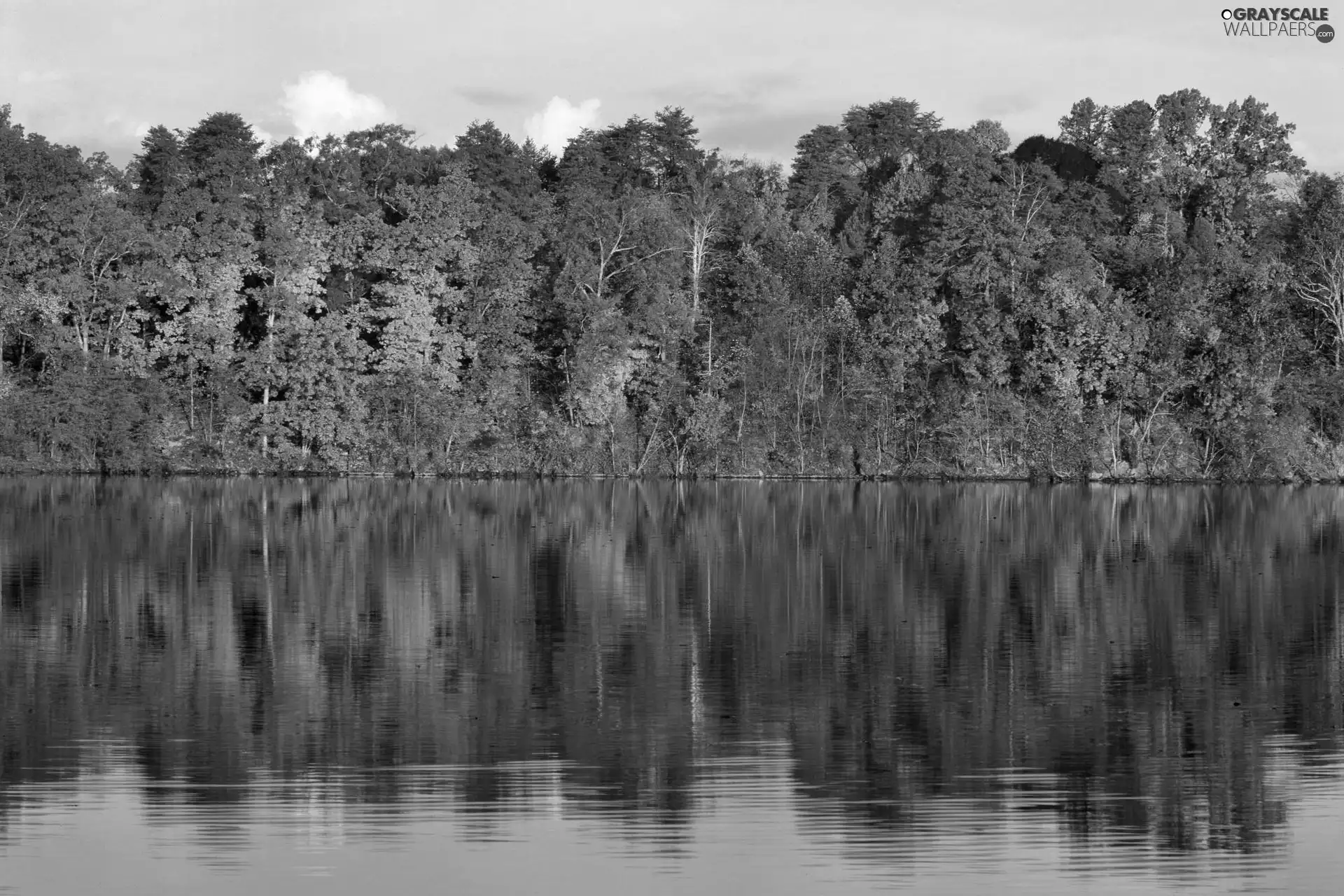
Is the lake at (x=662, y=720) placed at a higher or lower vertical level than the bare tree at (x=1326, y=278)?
lower

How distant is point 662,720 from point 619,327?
48.1 meters

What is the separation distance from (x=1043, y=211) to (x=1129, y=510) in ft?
98.5

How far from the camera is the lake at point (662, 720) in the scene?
32.3 ft

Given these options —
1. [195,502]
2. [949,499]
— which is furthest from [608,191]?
[195,502]

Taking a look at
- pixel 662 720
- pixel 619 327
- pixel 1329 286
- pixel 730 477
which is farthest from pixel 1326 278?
pixel 662 720

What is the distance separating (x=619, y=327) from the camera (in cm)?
6131

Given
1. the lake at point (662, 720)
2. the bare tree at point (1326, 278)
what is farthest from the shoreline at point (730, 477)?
the lake at point (662, 720)

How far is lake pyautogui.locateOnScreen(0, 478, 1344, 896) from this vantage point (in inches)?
388

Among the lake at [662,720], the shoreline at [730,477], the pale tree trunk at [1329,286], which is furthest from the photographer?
the pale tree trunk at [1329,286]

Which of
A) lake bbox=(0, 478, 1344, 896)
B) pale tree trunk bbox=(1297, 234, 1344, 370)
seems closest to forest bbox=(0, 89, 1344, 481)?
pale tree trunk bbox=(1297, 234, 1344, 370)

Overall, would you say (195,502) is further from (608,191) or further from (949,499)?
(608,191)

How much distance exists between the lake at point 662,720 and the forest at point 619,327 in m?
30.2

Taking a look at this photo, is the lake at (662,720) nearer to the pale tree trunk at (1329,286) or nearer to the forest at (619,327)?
the forest at (619,327)

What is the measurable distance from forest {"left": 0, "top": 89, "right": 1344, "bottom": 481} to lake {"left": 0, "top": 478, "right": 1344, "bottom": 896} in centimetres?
3023
